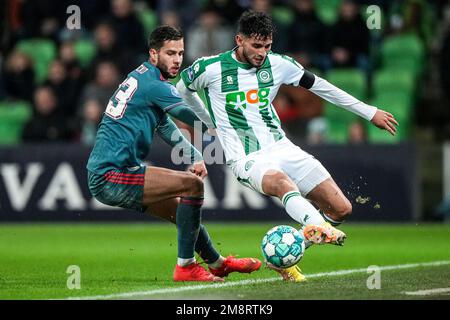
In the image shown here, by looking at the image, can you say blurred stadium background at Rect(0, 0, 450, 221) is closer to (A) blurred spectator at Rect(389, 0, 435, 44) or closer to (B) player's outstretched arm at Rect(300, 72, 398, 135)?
(A) blurred spectator at Rect(389, 0, 435, 44)

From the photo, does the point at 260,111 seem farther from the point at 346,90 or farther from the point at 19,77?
the point at 19,77

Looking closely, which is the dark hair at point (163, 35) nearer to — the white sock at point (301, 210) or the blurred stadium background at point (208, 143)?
the white sock at point (301, 210)

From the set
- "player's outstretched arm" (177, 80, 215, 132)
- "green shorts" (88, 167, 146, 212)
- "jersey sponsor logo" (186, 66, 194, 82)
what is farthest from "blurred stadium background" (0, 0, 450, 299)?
"green shorts" (88, 167, 146, 212)

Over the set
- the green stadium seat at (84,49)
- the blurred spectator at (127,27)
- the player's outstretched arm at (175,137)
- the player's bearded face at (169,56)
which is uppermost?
the blurred spectator at (127,27)

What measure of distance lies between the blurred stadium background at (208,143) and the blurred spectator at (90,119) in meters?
0.02

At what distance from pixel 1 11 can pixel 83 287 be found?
10.5m

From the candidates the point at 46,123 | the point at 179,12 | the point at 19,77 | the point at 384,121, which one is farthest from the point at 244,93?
the point at 179,12

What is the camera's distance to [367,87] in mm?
16312

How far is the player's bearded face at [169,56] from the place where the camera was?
8375mm

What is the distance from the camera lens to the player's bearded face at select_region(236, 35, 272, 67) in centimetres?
852

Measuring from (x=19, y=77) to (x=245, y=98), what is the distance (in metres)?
8.58

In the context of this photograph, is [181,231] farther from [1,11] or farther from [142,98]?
[1,11]

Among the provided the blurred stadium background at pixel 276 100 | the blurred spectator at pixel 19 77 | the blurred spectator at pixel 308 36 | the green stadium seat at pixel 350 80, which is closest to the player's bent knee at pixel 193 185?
the blurred stadium background at pixel 276 100

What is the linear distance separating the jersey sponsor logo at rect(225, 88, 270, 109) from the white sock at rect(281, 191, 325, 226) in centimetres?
95
